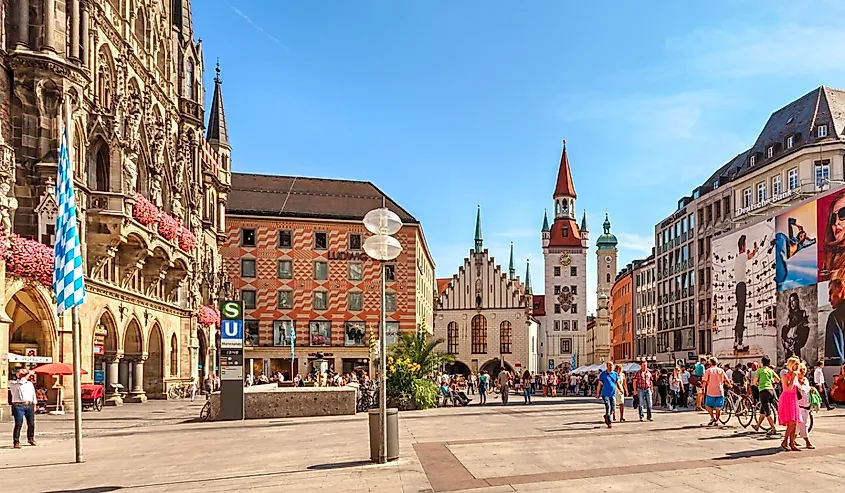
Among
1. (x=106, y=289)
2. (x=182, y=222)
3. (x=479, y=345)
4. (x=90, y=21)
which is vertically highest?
(x=90, y=21)

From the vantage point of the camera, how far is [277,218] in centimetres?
6706

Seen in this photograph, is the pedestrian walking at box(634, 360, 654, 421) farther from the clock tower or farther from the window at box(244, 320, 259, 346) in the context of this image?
the clock tower

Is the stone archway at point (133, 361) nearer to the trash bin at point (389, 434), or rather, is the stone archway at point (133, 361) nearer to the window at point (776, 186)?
the trash bin at point (389, 434)

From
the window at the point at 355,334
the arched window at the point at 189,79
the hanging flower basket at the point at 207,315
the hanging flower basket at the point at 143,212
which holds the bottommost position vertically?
the window at the point at 355,334

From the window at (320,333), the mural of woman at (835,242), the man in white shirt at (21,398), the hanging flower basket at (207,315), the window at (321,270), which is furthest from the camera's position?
the window at (321,270)

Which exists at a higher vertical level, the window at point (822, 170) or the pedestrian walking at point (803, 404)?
the window at point (822, 170)

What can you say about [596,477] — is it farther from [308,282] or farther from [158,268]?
[308,282]

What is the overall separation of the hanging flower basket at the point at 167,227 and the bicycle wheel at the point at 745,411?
85.8 ft

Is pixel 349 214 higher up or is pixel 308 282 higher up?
pixel 349 214

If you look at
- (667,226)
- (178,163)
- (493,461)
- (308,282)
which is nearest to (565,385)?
(308,282)

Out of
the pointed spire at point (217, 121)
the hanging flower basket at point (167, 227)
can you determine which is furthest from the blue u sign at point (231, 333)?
the pointed spire at point (217, 121)

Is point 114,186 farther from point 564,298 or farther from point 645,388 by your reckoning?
point 564,298

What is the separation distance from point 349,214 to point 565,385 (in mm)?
24255

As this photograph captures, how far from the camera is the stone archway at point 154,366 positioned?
42.8 m
